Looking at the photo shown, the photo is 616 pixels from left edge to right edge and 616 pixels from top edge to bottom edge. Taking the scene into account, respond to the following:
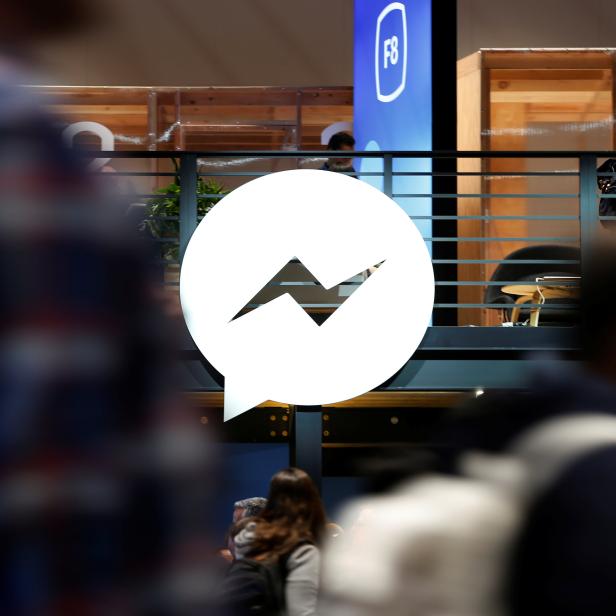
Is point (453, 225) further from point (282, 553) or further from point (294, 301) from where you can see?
point (282, 553)

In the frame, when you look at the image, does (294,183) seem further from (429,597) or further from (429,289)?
(429,597)

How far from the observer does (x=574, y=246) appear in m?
7.16

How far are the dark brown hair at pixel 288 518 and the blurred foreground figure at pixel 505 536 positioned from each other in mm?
2969

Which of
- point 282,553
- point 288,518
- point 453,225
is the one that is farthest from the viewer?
point 453,225

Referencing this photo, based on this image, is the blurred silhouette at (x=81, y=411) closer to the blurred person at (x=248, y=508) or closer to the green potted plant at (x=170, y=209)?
the blurred person at (x=248, y=508)

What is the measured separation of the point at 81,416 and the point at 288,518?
Result: 3.48 m

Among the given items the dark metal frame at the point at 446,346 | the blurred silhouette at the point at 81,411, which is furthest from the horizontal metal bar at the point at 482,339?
the blurred silhouette at the point at 81,411

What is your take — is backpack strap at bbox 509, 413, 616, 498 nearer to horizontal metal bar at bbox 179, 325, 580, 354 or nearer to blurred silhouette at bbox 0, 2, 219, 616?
blurred silhouette at bbox 0, 2, 219, 616

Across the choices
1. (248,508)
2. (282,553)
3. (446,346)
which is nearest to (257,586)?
(282,553)

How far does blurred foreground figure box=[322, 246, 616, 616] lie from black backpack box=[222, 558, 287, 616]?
2.68 meters

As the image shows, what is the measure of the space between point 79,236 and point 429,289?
5.13 meters

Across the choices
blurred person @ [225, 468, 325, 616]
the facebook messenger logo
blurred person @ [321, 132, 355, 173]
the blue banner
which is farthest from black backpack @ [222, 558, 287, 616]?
the facebook messenger logo

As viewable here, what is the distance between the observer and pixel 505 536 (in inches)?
33.6

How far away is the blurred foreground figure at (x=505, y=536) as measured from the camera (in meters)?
0.83
